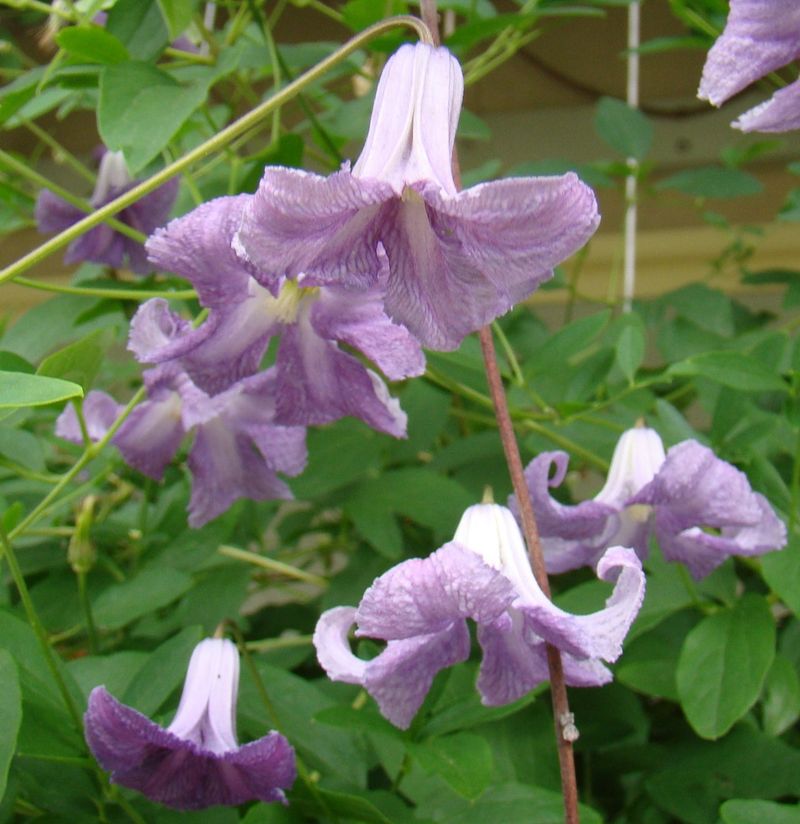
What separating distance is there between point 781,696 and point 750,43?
0.41 metres

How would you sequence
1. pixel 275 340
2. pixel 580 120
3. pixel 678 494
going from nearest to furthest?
1. pixel 678 494
2. pixel 275 340
3. pixel 580 120

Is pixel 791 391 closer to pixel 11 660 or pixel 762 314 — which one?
Answer: pixel 11 660

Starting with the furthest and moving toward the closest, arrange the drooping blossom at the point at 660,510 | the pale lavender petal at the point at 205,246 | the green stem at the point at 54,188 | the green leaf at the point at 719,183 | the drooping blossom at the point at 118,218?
the green leaf at the point at 719,183, the drooping blossom at the point at 118,218, the green stem at the point at 54,188, the drooping blossom at the point at 660,510, the pale lavender petal at the point at 205,246

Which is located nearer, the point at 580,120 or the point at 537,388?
the point at 537,388

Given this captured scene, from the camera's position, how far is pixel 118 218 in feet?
2.92

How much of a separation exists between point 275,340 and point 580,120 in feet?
3.70

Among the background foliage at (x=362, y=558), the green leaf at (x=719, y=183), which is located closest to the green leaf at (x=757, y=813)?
the background foliage at (x=362, y=558)

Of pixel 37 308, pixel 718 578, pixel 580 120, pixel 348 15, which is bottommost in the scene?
pixel 580 120

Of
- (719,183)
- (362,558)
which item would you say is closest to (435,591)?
(362,558)

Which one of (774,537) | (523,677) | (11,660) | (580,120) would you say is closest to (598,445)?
(774,537)

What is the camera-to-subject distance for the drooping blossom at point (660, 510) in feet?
1.92

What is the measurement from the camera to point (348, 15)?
2.50ft

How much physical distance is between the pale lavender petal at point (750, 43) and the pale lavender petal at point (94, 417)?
16.5 inches

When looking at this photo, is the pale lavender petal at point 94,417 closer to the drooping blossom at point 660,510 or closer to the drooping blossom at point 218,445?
the drooping blossom at point 218,445
